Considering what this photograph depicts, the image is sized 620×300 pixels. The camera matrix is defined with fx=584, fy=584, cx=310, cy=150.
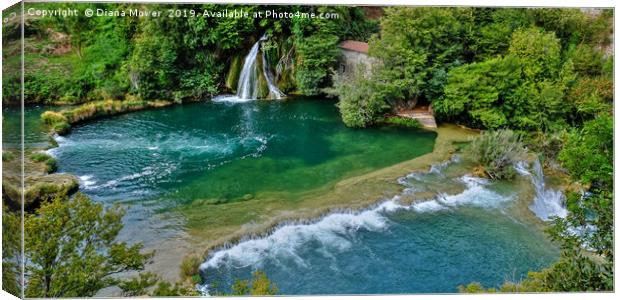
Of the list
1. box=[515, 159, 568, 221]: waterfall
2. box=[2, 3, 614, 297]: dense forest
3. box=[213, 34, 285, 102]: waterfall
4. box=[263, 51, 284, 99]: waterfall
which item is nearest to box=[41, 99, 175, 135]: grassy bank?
box=[2, 3, 614, 297]: dense forest

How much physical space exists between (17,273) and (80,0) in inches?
132

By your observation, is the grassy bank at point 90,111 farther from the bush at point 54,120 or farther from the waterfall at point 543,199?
the waterfall at point 543,199

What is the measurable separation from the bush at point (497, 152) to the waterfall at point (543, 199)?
296 mm

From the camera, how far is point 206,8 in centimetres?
781

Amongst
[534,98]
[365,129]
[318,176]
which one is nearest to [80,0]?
[318,176]

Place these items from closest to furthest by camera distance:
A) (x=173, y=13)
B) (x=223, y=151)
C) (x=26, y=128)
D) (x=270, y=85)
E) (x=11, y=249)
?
(x=11, y=249) < (x=26, y=128) < (x=173, y=13) < (x=223, y=151) < (x=270, y=85)

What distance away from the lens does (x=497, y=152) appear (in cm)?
1019

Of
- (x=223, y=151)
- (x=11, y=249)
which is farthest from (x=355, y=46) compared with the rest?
(x=11, y=249)

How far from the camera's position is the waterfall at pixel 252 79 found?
1209cm

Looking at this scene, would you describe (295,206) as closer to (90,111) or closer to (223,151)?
(223,151)

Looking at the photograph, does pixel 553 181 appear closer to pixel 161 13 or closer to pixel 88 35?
pixel 161 13

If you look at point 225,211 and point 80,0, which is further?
point 225,211

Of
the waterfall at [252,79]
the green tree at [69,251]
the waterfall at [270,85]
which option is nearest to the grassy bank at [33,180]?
the green tree at [69,251]

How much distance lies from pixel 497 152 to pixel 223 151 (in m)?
4.92
